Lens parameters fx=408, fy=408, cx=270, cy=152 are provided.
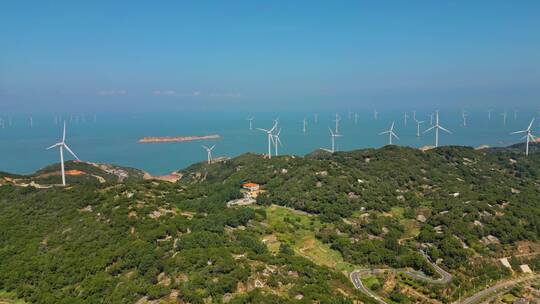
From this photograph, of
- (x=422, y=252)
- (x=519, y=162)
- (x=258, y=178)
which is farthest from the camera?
(x=519, y=162)

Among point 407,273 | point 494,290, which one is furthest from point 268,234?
point 494,290

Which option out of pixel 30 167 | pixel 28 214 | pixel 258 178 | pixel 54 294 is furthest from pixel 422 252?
pixel 30 167

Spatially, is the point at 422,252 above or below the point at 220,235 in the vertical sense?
below

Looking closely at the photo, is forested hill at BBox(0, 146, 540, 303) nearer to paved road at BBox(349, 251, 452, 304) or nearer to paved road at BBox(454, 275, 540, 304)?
paved road at BBox(349, 251, 452, 304)

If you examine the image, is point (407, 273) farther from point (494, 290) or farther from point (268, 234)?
point (268, 234)

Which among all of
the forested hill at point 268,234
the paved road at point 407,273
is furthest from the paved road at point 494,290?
the paved road at point 407,273

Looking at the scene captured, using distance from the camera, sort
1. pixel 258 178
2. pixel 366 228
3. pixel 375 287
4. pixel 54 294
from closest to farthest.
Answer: pixel 54 294, pixel 375 287, pixel 366 228, pixel 258 178

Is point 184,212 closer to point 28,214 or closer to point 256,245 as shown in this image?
point 256,245
